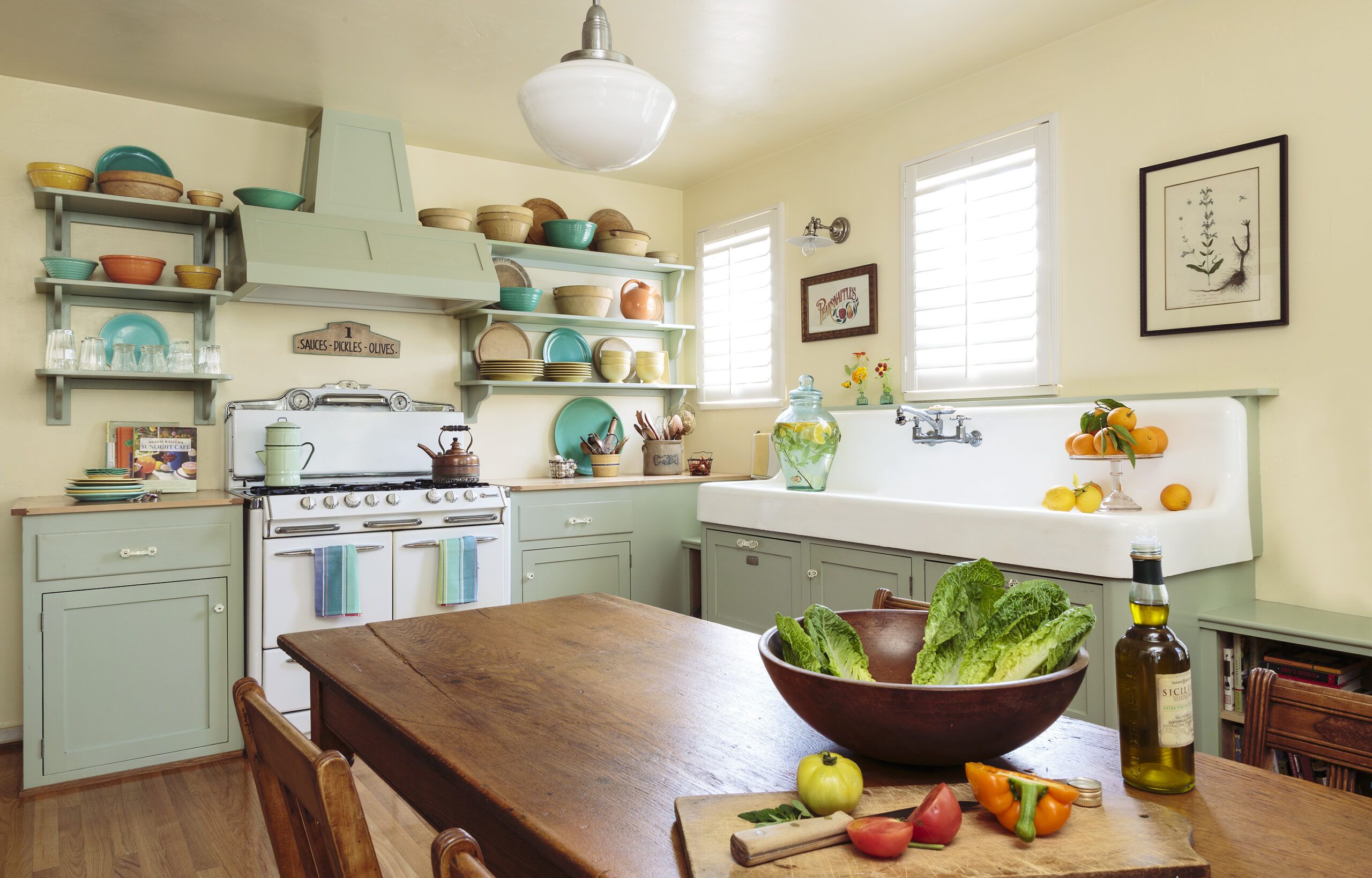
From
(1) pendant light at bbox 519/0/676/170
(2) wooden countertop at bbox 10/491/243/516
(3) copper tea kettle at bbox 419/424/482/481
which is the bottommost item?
(2) wooden countertop at bbox 10/491/243/516

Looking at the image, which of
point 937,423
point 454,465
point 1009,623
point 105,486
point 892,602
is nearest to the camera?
point 1009,623

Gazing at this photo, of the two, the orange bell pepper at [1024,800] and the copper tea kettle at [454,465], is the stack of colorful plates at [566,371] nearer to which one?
the copper tea kettle at [454,465]

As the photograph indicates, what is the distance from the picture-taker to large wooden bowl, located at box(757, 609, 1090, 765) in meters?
0.89

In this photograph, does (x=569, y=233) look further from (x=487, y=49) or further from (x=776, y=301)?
(x=487, y=49)

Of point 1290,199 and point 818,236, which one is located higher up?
point 818,236

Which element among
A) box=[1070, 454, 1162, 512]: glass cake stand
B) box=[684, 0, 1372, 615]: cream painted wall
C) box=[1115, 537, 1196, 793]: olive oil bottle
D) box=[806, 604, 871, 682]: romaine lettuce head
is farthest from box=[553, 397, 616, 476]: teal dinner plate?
box=[1115, 537, 1196, 793]: olive oil bottle

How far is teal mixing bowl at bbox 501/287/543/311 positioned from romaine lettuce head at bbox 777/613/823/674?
11.4 feet

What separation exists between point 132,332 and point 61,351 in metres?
0.29

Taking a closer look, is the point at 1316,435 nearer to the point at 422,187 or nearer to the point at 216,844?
the point at 216,844

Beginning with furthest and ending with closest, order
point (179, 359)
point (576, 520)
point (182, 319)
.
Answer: point (576, 520), point (182, 319), point (179, 359)

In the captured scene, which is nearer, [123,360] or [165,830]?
[165,830]

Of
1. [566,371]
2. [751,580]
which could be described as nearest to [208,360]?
[566,371]

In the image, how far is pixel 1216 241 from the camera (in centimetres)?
280

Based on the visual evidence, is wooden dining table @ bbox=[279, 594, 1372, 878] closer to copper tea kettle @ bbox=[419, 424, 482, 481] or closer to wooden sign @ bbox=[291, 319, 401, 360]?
copper tea kettle @ bbox=[419, 424, 482, 481]
